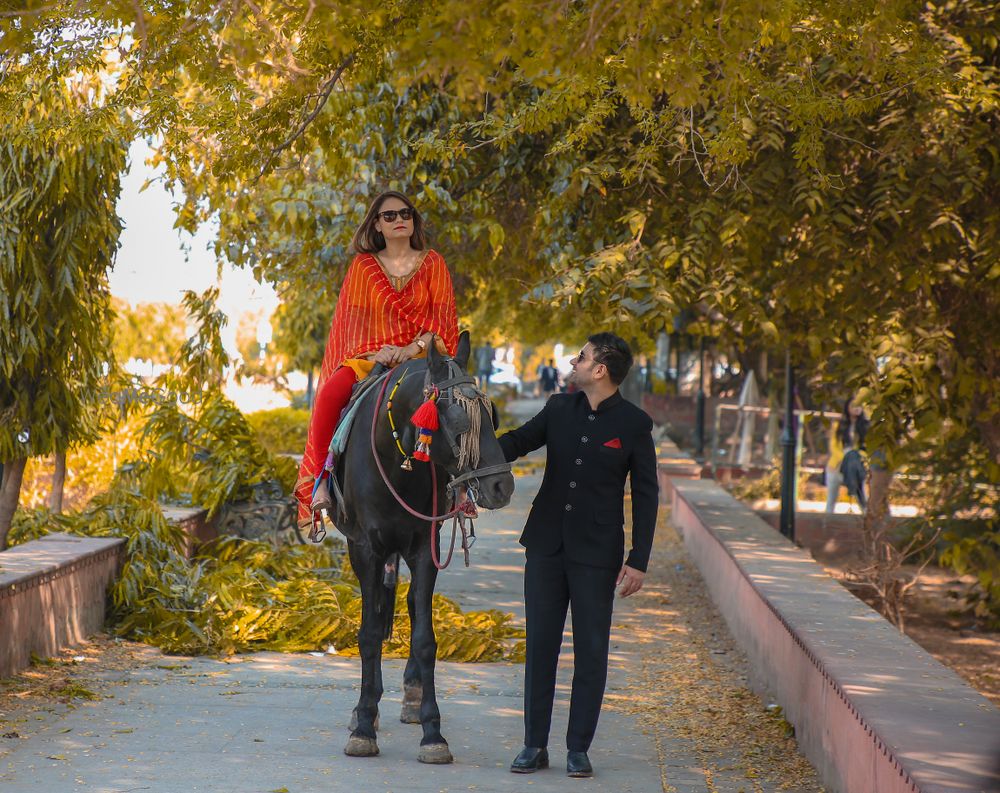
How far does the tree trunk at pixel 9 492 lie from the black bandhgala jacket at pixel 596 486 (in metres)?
4.86

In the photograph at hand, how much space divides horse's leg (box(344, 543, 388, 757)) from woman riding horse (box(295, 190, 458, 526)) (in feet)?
1.58

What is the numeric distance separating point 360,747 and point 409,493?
1254mm

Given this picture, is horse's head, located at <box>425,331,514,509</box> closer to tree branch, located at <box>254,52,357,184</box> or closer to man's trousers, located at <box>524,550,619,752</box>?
man's trousers, located at <box>524,550,619,752</box>

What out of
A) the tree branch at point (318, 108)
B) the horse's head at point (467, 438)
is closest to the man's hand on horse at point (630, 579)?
the horse's head at point (467, 438)

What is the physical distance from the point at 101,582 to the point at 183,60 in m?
3.90

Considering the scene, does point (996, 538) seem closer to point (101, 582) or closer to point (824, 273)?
point (824, 273)

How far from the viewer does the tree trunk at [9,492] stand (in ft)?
31.5

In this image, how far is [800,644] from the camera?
6816 millimetres

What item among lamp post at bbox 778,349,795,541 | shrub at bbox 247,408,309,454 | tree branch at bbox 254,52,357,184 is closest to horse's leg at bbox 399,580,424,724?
tree branch at bbox 254,52,357,184

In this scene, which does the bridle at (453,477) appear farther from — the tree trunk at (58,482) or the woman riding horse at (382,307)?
the tree trunk at (58,482)

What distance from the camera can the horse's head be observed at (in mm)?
5887

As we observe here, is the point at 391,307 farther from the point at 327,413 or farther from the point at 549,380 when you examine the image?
the point at 549,380

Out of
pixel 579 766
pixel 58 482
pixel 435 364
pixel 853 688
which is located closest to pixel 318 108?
pixel 435 364

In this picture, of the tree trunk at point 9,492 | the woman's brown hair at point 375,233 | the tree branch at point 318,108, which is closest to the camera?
the woman's brown hair at point 375,233
